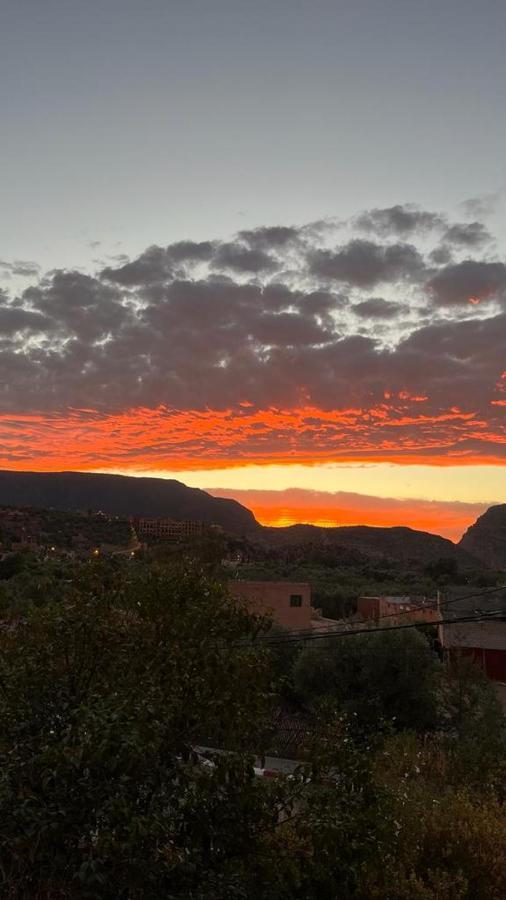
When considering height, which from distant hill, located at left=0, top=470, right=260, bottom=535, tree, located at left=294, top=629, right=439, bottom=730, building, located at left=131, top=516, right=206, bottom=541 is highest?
distant hill, located at left=0, top=470, right=260, bottom=535

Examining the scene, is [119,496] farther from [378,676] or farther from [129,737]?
[129,737]

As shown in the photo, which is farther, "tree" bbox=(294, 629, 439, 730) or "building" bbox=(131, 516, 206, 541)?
"building" bbox=(131, 516, 206, 541)

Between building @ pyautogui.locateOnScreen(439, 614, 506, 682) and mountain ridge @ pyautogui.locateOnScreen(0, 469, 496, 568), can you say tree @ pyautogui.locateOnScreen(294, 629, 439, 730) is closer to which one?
building @ pyautogui.locateOnScreen(439, 614, 506, 682)

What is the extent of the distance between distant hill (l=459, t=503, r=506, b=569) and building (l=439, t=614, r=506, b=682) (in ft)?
294

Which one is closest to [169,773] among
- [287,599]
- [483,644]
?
[483,644]

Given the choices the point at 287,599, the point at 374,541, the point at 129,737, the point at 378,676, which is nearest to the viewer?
the point at 129,737

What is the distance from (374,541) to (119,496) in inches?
3185

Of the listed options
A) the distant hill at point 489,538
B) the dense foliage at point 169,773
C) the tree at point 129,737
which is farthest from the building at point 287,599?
the distant hill at point 489,538

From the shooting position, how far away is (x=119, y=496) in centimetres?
18725

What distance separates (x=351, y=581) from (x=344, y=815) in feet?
225

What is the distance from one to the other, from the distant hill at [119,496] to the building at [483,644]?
454 ft

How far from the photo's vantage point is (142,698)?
6012mm

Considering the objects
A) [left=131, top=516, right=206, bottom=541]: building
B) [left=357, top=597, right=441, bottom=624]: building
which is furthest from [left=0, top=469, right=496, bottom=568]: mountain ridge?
[left=357, top=597, right=441, bottom=624]: building

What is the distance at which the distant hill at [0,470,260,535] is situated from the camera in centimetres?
18125
